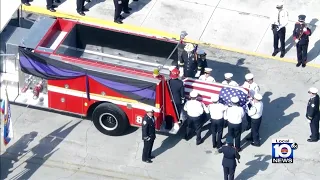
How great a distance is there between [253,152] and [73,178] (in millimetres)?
4102

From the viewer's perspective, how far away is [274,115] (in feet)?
71.5

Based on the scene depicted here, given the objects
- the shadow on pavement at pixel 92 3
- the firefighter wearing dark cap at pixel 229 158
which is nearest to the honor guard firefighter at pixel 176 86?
the firefighter wearing dark cap at pixel 229 158

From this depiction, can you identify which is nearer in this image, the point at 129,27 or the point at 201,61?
the point at 201,61

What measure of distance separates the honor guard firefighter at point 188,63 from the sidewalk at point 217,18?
3189 millimetres

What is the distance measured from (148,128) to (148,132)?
108 mm

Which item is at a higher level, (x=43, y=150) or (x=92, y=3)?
(x=92, y=3)

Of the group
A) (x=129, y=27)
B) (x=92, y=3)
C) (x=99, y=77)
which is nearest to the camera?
(x=99, y=77)

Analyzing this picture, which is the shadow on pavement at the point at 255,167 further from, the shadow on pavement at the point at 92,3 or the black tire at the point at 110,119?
the shadow on pavement at the point at 92,3

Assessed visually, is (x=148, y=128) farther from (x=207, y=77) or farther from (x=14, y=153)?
(x=14, y=153)

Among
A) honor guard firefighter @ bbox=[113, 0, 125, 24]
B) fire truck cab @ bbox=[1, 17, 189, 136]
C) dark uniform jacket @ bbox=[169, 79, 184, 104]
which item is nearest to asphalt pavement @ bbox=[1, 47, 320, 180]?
fire truck cab @ bbox=[1, 17, 189, 136]

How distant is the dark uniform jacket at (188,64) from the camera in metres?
21.0

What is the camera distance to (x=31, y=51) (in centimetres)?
2058

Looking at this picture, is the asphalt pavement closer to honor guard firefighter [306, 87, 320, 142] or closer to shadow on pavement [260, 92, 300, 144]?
shadow on pavement [260, 92, 300, 144]

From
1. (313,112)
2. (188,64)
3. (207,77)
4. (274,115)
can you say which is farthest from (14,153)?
(313,112)
